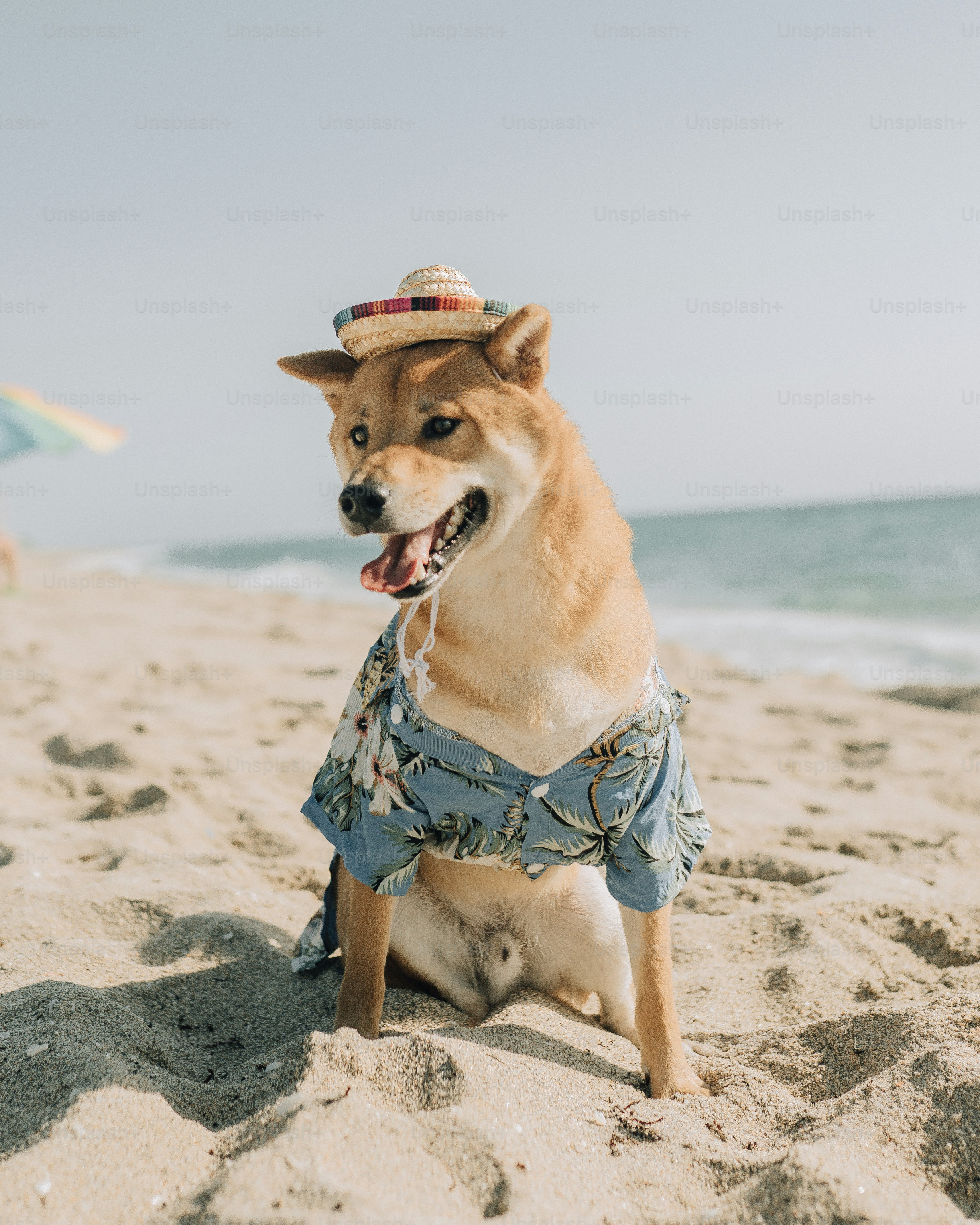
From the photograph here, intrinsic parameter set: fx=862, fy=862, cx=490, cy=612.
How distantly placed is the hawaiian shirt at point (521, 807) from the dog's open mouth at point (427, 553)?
0.36m

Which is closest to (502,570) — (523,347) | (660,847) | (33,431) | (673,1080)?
(523,347)

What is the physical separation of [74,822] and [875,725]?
5.03 metres

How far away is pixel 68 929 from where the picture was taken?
270 centimetres

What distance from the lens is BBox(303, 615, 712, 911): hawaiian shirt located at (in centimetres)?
215

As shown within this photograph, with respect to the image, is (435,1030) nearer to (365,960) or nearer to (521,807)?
(365,960)

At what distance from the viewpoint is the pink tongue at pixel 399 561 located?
201 cm

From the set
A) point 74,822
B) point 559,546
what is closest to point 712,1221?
point 559,546

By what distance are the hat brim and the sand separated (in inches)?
66.9

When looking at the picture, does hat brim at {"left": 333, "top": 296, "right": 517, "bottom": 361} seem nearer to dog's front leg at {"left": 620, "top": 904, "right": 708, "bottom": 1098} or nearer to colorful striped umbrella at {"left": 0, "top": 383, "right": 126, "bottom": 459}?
dog's front leg at {"left": 620, "top": 904, "right": 708, "bottom": 1098}

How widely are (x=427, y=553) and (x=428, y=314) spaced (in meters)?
0.62

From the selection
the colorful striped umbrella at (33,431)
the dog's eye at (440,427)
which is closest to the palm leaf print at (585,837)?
the dog's eye at (440,427)

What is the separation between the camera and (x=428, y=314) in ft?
7.17

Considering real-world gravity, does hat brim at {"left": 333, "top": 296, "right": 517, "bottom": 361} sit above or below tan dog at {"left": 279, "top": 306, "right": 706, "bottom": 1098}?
above

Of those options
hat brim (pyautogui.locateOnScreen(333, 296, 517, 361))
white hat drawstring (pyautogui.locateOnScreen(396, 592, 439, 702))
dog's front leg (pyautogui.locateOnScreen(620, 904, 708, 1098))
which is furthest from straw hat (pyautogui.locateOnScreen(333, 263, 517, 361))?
dog's front leg (pyautogui.locateOnScreen(620, 904, 708, 1098))
